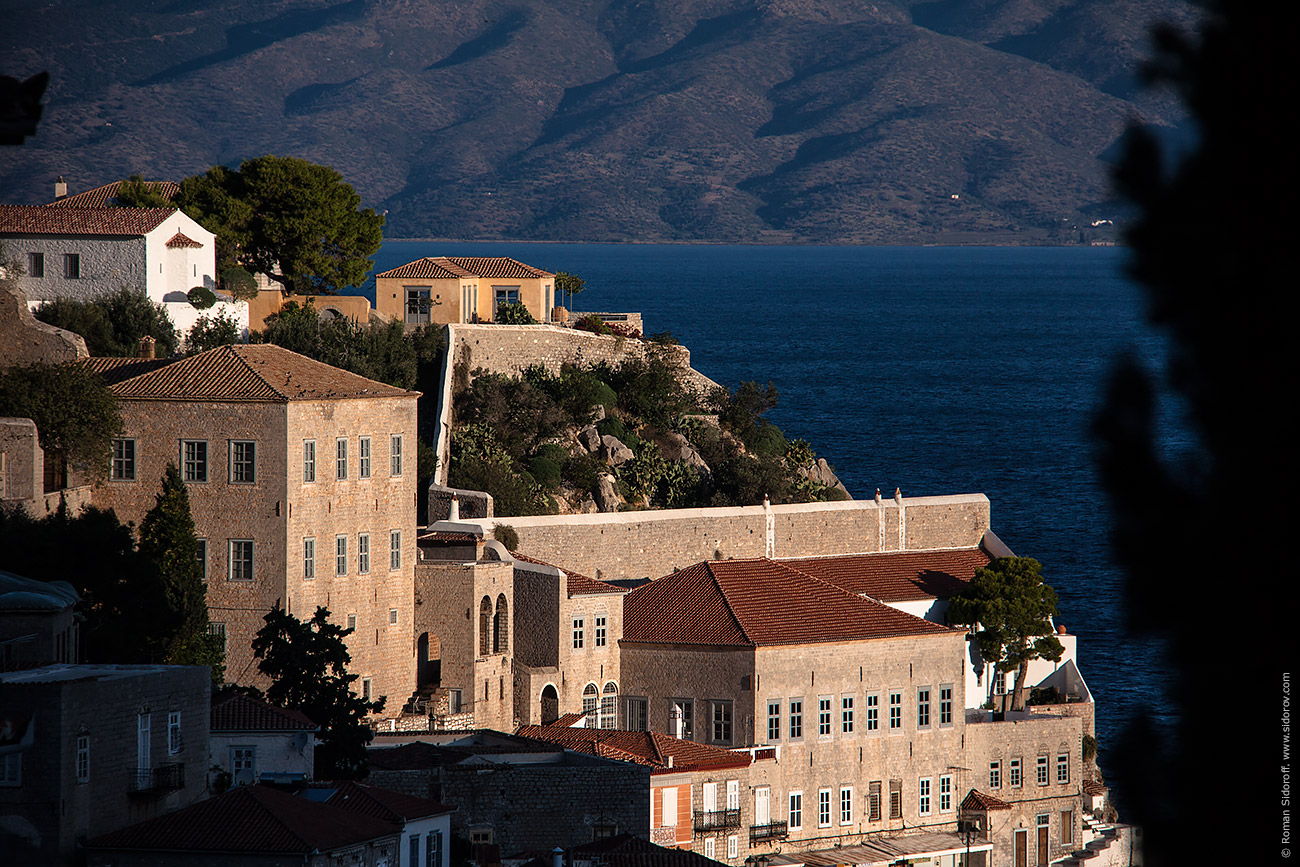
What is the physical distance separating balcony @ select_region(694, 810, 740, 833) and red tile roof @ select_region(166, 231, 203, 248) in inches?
997

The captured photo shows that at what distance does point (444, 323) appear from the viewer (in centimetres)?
6262

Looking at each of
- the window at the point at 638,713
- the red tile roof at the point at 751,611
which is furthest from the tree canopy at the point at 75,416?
the window at the point at 638,713

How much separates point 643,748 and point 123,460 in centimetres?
1233

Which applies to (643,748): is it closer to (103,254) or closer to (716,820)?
(716,820)

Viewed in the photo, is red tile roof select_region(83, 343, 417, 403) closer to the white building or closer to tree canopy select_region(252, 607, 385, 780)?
tree canopy select_region(252, 607, 385, 780)

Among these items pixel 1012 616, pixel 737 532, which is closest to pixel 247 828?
pixel 737 532

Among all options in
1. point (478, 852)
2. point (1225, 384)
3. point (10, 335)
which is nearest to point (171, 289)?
point (10, 335)

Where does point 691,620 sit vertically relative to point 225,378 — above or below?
below

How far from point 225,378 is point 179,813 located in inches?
607

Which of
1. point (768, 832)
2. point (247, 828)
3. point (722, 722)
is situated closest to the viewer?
point (247, 828)

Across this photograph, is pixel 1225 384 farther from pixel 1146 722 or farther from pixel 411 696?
pixel 411 696

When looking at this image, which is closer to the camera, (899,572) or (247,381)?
(247,381)

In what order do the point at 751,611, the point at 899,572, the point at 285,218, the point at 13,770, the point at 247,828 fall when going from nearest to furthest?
1. the point at 13,770
2. the point at 247,828
3. the point at 751,611
4. the point at 899,572
5. the point at 285,218

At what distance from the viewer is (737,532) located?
1944 inches
